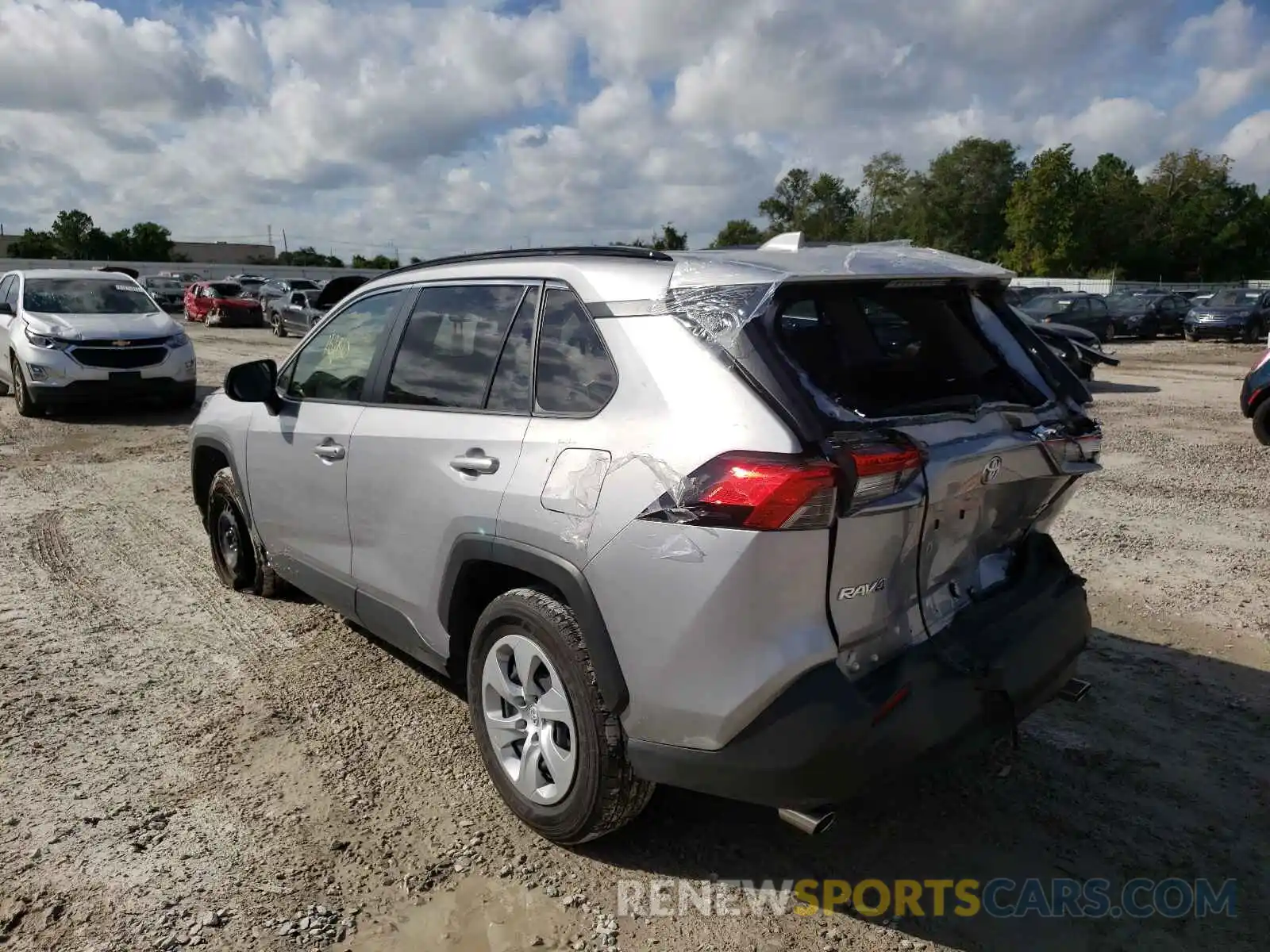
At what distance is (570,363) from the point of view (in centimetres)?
302

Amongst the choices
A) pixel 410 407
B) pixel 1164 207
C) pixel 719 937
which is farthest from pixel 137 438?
pixel 1164 207

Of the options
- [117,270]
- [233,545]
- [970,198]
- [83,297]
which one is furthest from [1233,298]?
[970,198]

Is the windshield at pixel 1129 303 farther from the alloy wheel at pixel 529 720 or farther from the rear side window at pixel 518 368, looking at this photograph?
the alloy wheel at pixel 529 720

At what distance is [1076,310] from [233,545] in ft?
79.1

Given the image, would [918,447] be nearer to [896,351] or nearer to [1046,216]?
[896,351]

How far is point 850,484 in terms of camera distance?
7.96ft

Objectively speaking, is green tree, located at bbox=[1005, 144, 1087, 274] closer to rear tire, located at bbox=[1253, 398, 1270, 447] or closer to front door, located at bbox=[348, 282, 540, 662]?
rear tire, located at bbox=[1253, 398, 1270, 447]

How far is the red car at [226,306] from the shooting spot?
3161 centimetres

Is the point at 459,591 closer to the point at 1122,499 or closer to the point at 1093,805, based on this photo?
the point at 1093,805

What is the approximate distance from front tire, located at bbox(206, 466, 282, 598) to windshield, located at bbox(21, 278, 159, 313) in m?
7.80

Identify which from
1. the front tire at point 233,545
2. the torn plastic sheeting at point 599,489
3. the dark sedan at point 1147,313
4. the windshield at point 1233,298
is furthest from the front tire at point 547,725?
the windshield at point 1233,298

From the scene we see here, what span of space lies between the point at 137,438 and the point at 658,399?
943cm

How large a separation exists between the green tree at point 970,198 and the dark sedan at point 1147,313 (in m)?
48.9

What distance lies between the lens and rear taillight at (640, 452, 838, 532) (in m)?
2.39
